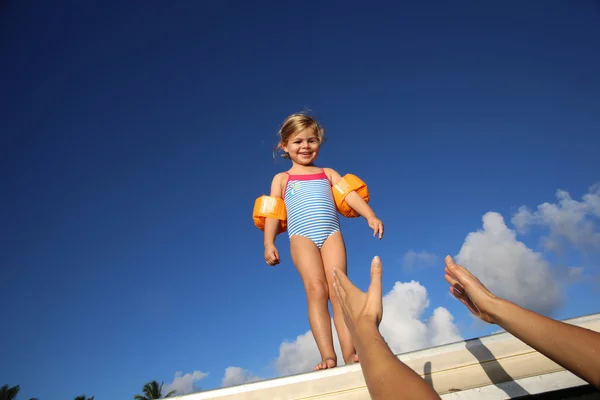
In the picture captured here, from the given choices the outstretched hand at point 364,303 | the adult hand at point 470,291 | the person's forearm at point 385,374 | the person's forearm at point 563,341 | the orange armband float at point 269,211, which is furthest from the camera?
the orange armband float at point 269,211

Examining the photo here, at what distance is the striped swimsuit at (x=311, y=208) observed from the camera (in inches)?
135

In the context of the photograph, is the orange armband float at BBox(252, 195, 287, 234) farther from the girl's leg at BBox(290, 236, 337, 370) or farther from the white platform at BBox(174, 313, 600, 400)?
the white platform at BBox(174, 313, 600, 400)

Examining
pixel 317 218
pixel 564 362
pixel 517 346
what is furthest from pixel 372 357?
pixel 317 218

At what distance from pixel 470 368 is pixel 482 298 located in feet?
1.35

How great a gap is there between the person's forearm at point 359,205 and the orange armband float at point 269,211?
2.27 feet

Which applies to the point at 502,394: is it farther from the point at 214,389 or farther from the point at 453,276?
the point at 214,389

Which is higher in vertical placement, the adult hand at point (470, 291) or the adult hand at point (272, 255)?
the adult hand at point (272, 255)

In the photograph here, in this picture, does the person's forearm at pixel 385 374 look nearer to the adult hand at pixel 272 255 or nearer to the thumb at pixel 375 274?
the thumb at pixel 375 274

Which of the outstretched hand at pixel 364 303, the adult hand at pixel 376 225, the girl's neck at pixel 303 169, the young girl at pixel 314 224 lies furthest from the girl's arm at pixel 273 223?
the outstretched hand at pixel 364 303

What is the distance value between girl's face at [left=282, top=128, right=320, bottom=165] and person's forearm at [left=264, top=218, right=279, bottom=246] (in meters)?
0.76

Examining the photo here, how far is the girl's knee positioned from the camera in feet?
10.00

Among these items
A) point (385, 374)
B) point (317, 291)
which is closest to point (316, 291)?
point (317, 291)

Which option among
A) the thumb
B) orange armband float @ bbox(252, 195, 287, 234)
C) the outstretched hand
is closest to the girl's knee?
orange armband float @ bbox(252, 195, 287, 234)

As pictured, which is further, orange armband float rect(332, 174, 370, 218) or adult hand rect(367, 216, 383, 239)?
orange armband float rect(332, 174, 370, 218)
